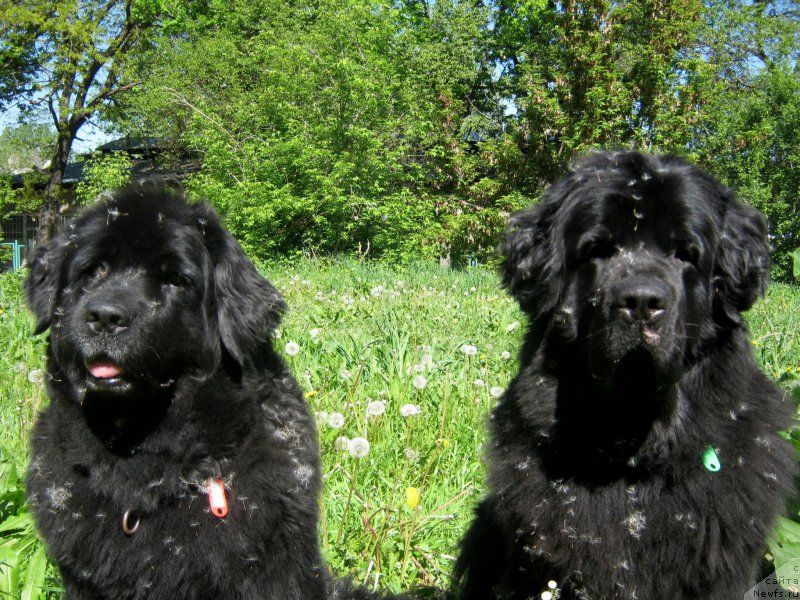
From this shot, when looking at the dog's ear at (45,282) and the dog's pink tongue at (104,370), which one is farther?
the dog's ear at (45,282)

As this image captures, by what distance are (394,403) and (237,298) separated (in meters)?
1.67

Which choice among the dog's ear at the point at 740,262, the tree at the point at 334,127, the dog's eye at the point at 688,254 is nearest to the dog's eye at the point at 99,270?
the dog's eye at the point at 688,254

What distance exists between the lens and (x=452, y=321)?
6.41m

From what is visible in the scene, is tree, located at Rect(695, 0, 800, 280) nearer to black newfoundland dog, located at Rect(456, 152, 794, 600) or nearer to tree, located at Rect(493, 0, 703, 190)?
tree, located at Rect(493, 0, 703, 190)

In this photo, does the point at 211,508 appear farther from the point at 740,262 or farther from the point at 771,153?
the point at 771,153

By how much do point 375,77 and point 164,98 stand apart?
8259 mm

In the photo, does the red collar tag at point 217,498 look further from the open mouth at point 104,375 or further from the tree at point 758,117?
the tree at point 758,117

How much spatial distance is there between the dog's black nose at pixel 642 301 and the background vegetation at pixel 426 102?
1283cm

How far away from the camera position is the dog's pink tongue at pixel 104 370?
237 cm

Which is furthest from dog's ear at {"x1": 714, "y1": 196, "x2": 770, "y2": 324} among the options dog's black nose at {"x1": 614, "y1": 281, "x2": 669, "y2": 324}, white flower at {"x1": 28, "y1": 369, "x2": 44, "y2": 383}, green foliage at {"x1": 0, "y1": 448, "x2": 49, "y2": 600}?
white flower at {"x1": 28, "y1": 369, "x2": 44, "y2": 383}

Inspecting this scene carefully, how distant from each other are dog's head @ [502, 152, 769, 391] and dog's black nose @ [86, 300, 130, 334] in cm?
149

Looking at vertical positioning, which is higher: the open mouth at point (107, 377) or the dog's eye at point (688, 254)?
the dog's eye at point (688, 254)

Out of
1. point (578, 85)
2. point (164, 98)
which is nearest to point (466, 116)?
point (578, 85)

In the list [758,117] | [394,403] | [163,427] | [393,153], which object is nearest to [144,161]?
[393,153]
